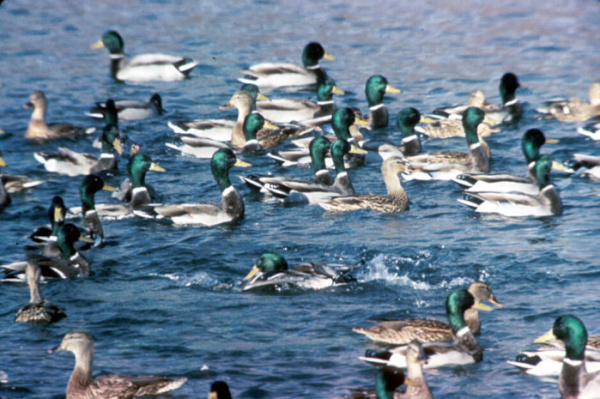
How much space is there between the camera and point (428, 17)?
24.5 metres

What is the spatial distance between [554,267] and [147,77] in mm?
11797

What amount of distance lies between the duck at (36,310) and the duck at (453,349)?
289cm

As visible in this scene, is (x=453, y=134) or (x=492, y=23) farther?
(x=492, y=23)

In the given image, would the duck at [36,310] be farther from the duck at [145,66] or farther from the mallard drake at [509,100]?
the duck at [145,66]

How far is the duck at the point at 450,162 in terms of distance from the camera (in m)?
15.0

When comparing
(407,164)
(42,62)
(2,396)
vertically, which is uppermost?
(42,62)

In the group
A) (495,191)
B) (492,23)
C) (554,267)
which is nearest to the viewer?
(554,267)

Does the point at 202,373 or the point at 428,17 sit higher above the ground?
the point at 428,17

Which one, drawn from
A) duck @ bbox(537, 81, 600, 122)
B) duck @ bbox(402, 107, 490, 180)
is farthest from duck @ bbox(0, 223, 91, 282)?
duck @ bbox(537, 81, 600, 122)

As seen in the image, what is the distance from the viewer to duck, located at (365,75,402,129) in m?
17.9

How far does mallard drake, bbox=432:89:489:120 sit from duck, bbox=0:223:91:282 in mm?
7419

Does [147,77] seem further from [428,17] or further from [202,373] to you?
[202,373]

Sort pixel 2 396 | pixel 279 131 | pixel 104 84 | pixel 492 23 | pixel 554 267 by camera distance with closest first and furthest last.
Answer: pixel 2 396, pixel 554 267, pixel 279 131, pixel 104 84, pixel 492 23

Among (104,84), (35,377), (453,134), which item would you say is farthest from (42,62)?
(35,377)
